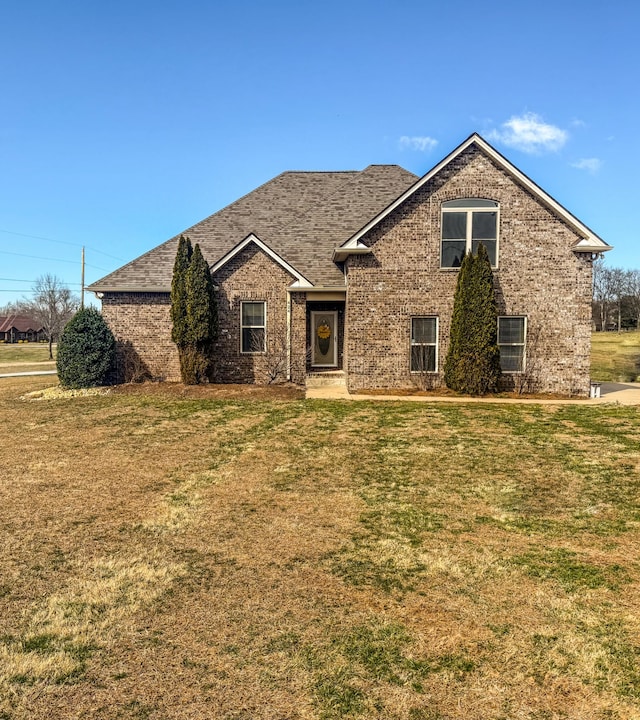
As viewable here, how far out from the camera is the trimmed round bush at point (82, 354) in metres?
15.7

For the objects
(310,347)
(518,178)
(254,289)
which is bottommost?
(310,347)

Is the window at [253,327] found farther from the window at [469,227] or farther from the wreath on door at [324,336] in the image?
the window at [469,227]

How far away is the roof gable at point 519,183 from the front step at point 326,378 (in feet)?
14.4

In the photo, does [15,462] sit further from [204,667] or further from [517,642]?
[517,642]

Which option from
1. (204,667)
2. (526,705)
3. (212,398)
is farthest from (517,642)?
(212,398)

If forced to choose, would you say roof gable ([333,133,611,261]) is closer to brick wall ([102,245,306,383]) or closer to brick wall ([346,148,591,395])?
brick wall ([346,148,591,395])

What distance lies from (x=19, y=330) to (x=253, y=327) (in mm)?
73729

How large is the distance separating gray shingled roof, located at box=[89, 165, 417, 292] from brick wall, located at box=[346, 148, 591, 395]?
2316 mm

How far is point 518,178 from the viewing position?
1461 cm

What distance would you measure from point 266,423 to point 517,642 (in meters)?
7.89

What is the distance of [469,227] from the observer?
49.1ft

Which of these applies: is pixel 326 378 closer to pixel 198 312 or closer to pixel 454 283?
pixel 198 312

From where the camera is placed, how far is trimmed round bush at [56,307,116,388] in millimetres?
15703

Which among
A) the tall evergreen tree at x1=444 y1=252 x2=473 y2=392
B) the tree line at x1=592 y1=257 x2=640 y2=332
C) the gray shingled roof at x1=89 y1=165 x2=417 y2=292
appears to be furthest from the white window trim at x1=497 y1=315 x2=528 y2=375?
the tree line at x1=592 y1=257 x2=640 y2=332
